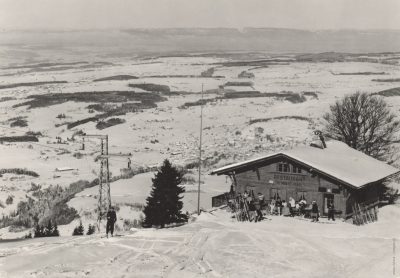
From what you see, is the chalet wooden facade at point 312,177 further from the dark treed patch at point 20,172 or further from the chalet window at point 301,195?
the dark treed patch at point 20,172

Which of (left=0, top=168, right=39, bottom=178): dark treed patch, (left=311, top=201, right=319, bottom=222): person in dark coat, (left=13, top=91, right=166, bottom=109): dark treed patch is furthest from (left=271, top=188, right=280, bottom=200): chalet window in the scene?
(left=13, top=91, right=166, bottom=109): dark treed patch

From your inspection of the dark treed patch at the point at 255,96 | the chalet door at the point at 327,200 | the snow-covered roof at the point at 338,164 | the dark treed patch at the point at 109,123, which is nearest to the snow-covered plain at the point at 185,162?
the dark treed patch at the point at 109,123

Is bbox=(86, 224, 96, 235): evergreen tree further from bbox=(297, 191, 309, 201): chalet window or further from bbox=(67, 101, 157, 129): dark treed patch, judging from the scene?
bbox=(67, 101, 157, 129): dark treed patch

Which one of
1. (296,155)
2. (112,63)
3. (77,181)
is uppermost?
(112,63)

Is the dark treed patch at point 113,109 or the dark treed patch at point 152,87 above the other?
the dark treed patch at point 152,87

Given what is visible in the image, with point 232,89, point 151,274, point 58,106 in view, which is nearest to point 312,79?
point 232,89

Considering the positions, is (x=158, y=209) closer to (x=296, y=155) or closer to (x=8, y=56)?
(x=296, y=155)

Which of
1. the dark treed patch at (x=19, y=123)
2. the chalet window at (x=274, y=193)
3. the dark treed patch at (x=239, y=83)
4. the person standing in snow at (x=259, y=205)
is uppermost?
the dark treed patch at (x=239, y=83)

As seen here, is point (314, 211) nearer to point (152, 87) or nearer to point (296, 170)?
point (296, 170)
